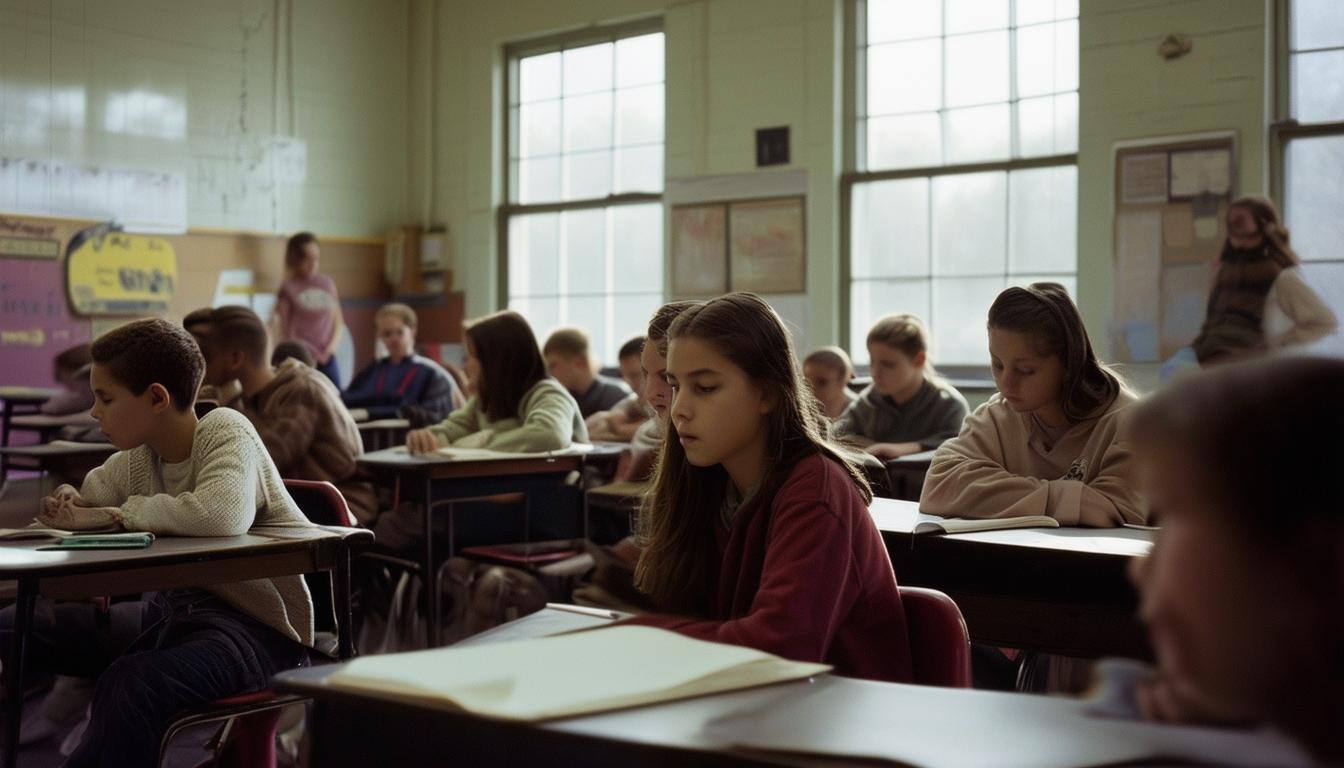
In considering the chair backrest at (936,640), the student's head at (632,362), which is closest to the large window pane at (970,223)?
the student's head at (632,362)

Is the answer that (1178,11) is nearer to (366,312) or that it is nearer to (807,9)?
(807,9)

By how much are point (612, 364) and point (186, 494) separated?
5.96m

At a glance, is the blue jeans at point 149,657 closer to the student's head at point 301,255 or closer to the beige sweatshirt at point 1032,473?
the beige sweatshirt at point 1032,473

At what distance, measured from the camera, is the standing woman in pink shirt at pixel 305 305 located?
795 cm

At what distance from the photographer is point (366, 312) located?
8766 millimetres

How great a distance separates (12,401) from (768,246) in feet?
13.1

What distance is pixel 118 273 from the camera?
7.38 m

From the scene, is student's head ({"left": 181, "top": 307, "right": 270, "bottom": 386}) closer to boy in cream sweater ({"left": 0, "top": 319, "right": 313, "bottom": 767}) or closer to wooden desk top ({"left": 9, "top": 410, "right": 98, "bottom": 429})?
boy in cream sweater ({"left": 0, "top": 319, "right": 313, "bottom": 767})

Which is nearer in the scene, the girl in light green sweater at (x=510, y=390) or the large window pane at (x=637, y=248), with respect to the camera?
the girl in light green sweater at (x=510, y=390)

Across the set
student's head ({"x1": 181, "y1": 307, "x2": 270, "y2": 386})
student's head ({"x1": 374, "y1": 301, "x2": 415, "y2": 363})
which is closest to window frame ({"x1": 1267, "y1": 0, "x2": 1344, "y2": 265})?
student's head ({"x1": 374, "y1": 301, "x2": 415, "y2": 363})

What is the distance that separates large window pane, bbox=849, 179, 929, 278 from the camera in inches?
267

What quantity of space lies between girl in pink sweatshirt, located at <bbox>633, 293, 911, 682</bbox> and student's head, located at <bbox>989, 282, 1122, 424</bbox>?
0.91 m

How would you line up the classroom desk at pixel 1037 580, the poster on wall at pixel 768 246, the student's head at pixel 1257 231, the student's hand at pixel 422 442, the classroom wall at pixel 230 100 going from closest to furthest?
the classroom desk at pixel 1037 580, the student's hand at pixel 422 442, the student's head at pixel 1257 231, the poster on wall at pixel 768 246, the classroom wall at pixel 230 100

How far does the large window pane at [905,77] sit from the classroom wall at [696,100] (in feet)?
0.71
